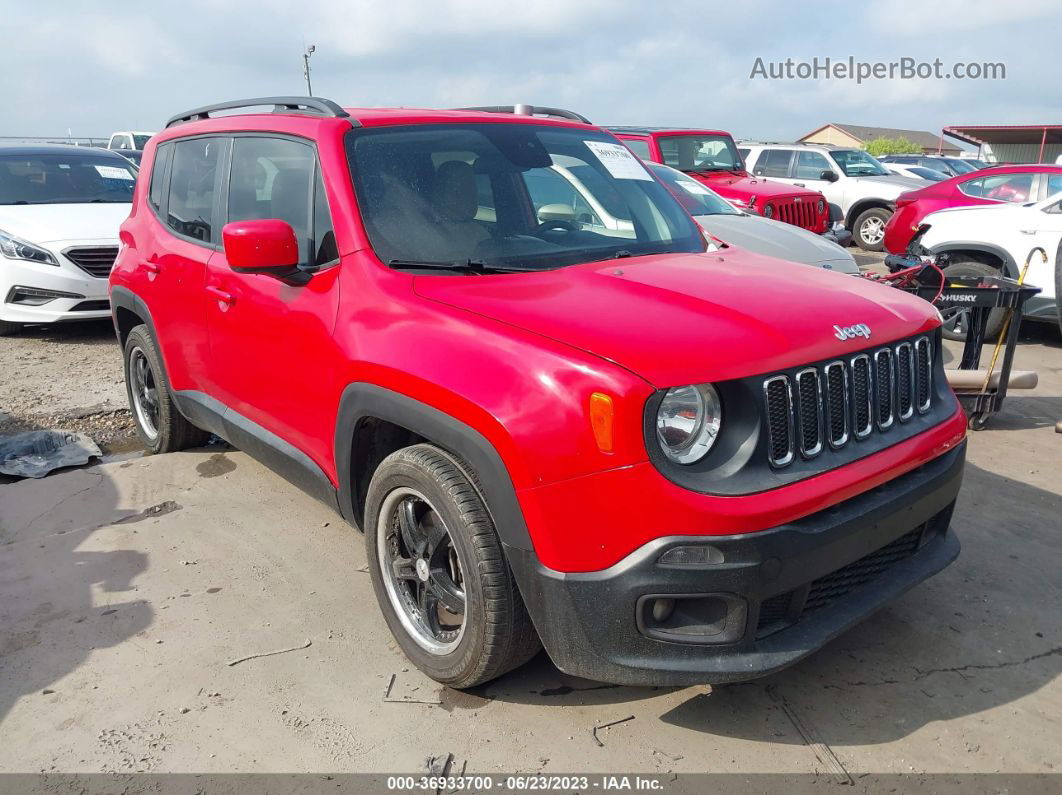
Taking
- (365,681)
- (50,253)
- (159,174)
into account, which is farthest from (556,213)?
(50,253)

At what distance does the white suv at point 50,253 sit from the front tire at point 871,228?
11553 mm

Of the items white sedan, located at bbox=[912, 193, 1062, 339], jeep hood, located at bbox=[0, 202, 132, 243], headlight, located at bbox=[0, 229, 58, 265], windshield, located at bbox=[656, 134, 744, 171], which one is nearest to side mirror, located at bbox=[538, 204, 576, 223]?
white sedan, located at bbox=[912, 193, 1062, 339]

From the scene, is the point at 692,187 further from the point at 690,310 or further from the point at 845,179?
the point at 845,179

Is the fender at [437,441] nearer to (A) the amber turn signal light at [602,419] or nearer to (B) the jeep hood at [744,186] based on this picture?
(A) the amber turn signal light at [602,419]

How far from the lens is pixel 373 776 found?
2.48 meters

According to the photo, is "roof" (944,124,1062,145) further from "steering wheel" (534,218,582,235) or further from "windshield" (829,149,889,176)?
"steering wheel" (534,218,582,235)

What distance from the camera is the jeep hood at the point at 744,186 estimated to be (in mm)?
11023

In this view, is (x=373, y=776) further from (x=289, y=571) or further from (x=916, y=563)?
(x=916, y=563)

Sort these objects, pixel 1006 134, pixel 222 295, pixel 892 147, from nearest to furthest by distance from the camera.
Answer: pixel 222 295 < pixel 1006 134 < pixel 892 147

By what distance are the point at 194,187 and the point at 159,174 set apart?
58cm

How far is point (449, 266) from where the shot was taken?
2.91 metres

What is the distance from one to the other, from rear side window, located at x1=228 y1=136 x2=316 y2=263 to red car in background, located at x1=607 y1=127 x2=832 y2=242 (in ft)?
25.6

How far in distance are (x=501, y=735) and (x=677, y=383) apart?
127 centimetres

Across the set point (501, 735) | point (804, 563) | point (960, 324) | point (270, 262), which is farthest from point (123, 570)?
point (960, 324)
